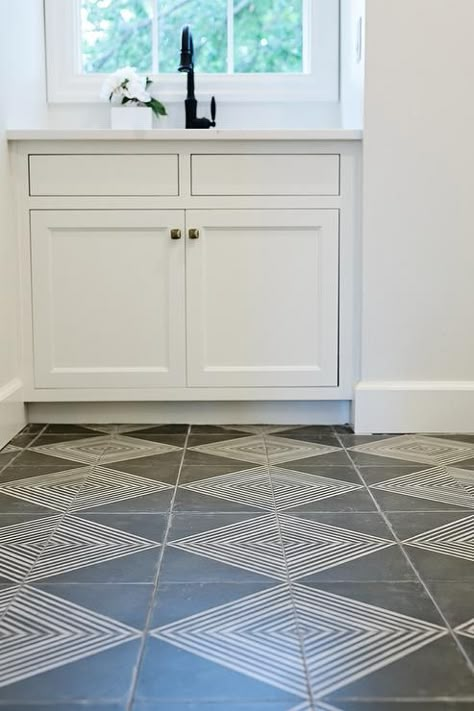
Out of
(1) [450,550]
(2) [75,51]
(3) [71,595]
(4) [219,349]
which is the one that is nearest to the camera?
(3) [71,595]

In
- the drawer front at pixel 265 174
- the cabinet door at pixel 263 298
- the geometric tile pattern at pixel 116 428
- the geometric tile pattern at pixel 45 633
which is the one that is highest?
the drawer front at pixel 265 174

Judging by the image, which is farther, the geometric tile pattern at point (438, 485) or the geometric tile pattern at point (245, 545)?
the geometric tile pattern at point (438, 485)

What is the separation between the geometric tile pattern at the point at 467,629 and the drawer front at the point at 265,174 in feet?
5.41

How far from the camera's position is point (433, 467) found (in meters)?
2.22

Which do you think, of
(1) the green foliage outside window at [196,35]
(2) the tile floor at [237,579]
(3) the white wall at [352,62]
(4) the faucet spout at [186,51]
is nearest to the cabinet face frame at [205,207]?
(3) the white wall at [352,62]

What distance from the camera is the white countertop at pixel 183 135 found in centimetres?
256

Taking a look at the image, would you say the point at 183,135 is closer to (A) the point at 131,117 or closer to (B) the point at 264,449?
(A) the point at 131,117

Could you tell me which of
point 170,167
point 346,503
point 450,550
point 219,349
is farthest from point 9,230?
point 450,550

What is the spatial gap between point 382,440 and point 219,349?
23.1 inches

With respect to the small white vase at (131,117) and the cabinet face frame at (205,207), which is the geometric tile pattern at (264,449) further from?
the small white vase at (131,117)

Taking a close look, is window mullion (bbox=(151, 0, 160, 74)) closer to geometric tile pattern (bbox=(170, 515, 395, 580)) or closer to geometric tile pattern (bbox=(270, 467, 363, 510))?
geometric tile pattern (bbox=(270, 467, 363, 510))

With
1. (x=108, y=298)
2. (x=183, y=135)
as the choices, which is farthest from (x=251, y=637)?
(x=183, y=135)

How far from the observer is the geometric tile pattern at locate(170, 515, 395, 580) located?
4.95ft

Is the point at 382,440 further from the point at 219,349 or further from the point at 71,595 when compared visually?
the point at 71,595
